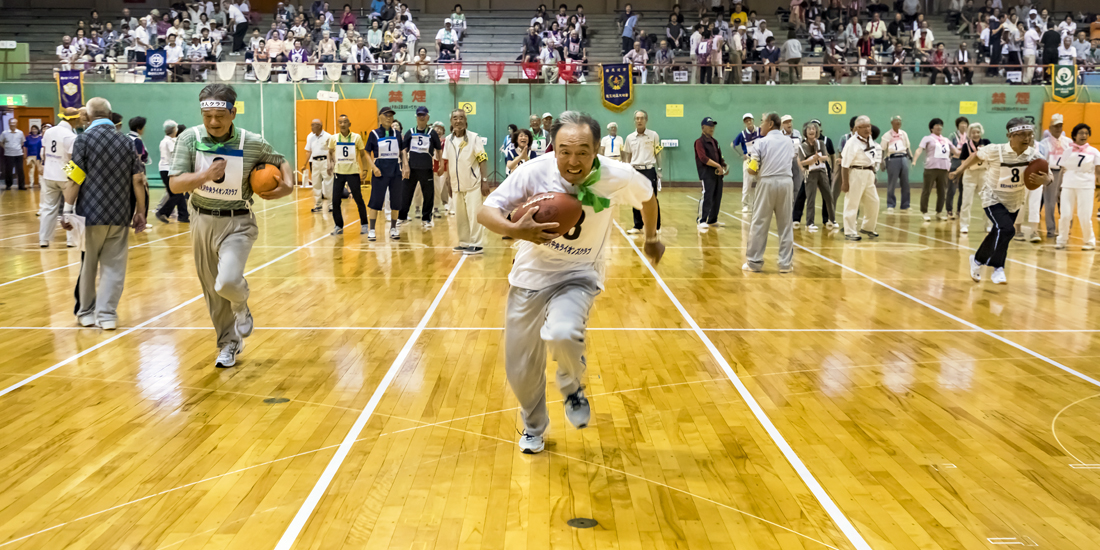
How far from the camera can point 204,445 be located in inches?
185

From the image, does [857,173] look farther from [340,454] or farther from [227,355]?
[340,454]

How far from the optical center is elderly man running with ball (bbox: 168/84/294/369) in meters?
5.80

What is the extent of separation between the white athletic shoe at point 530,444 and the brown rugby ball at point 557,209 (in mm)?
1303

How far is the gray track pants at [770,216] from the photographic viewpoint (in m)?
10.6

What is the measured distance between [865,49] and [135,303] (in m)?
24.2

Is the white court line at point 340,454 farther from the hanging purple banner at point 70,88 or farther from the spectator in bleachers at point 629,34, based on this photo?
the hanging purple banner at point 70,88

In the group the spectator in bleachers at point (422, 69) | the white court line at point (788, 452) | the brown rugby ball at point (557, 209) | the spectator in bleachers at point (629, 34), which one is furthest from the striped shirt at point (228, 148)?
the spectator in bleachers at point (629, 34)

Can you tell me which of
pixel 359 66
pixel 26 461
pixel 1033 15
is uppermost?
pixel 1033 15

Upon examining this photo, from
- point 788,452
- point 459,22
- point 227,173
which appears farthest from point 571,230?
point 459,22

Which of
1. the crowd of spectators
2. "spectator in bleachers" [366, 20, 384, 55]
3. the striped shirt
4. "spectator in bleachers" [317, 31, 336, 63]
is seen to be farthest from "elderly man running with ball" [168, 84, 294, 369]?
"spectator in bleachers" [366, 20, 384, 55]

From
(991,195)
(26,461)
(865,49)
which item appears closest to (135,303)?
(26,461)

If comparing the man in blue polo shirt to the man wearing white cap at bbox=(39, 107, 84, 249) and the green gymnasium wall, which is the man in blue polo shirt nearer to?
the man wearing white cap at bbox=(39, 107, 84, 249)

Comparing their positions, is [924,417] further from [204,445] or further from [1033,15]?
[1033,15]

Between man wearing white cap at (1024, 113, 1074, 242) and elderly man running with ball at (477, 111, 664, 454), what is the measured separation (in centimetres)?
1009
